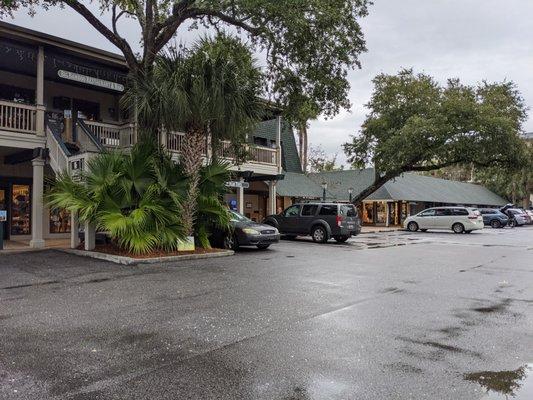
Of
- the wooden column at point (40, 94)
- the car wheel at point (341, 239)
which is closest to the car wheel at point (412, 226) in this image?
the car wheel at point (341, 239)

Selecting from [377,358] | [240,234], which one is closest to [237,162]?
[240,234]

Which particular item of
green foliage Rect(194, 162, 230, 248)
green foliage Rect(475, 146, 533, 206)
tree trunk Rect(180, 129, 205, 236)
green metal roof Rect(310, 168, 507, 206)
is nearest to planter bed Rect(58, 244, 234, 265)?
green foliage Rect(194, 162, 230, 248)

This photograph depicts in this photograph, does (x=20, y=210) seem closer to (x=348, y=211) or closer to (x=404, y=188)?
(x=348, y=211)

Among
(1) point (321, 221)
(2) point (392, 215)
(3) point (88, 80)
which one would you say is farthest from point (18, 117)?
(2) point (392, 215)

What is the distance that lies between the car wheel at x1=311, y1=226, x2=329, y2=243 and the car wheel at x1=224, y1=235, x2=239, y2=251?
15.9 ft

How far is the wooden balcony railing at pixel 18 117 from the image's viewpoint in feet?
48.8

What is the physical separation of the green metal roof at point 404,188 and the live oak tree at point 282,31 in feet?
67.2

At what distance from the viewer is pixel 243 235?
1528cm

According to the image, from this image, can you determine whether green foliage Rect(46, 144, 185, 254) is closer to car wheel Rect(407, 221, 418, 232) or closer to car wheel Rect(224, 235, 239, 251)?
car wheel Rect(224, 235, 239, 251)

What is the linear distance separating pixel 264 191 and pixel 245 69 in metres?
13.9

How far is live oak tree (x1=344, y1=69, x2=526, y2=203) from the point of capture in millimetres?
28484

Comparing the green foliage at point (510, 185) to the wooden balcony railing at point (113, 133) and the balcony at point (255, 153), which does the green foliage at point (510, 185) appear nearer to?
the balcony at point (255, 153)

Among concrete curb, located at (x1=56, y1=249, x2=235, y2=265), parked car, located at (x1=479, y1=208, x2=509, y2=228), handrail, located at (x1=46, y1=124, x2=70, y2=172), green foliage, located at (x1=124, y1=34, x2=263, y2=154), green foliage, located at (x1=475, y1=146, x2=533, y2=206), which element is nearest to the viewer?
concrete curb, located at (x1=56, y1=249, x2=235, y2=265)

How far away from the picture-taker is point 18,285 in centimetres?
874
